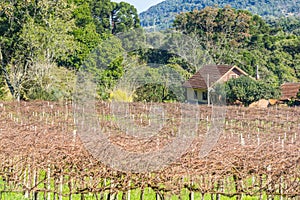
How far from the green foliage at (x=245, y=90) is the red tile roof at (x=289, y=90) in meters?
3.35

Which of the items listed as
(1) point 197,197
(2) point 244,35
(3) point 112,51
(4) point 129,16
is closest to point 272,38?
(2) point 244,35

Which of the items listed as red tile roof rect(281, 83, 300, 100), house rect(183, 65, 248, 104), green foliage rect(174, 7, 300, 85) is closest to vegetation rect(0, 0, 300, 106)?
green foliage rect(174, 7, 300, 85)

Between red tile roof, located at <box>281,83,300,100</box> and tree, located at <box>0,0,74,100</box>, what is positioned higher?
tree, located at <box>0,0,74,100</box>

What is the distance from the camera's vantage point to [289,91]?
130ft

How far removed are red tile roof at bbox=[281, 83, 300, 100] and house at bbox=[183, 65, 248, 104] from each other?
141 inches

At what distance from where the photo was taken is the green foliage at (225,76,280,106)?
115 ft

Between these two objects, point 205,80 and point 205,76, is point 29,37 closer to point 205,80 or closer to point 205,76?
point 205,80

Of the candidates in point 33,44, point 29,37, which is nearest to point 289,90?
point 33,44

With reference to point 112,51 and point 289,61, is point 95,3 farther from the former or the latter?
point 112,51

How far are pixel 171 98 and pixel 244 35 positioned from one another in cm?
1829

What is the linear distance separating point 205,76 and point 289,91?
7.22 meters

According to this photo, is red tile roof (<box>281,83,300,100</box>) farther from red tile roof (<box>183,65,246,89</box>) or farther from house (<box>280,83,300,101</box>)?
red tile roof (<box>183,65,246,89</box>)

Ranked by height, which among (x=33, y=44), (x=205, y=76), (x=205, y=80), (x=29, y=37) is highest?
(x=29, y=37)

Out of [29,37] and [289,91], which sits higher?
[29,37]
